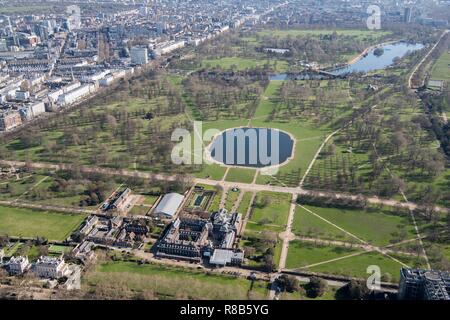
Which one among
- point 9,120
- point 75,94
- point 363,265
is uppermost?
point 75,94

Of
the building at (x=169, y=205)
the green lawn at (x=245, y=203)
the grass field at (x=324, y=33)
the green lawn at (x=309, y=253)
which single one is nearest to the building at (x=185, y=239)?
the building at (x=169, y=205)

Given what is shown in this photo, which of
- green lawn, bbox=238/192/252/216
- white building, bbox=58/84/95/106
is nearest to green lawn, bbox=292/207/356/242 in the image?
green lawn, bbox=238/192/252/216

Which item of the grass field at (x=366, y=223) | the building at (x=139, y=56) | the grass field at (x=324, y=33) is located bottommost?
the grass field at (x=366, y=223)

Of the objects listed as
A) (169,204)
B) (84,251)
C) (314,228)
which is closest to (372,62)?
(314,228)

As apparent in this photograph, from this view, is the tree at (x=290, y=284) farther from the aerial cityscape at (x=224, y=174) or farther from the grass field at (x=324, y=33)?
the grass field at (x=324, y=33)

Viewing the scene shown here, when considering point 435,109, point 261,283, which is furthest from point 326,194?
point 435,109

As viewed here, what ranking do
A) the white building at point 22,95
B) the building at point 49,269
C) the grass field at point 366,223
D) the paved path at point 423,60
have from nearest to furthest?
the building at point 49,269, the grass field at point 366,223, the white building at point 22,95, the paved path at point 423,60

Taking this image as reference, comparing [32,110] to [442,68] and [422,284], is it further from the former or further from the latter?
[442,68]

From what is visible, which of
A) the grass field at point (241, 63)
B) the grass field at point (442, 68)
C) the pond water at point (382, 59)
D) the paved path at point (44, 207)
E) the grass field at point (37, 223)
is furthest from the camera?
the pond water at point (382, 59)
